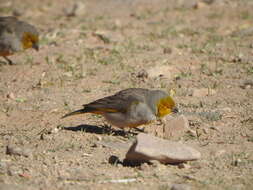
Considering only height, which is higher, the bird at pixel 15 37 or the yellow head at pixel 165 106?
the bird at pixel 15 37

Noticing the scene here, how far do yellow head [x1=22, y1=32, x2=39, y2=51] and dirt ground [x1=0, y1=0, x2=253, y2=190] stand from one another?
175 mm

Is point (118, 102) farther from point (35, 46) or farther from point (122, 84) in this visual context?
point (35, 46)

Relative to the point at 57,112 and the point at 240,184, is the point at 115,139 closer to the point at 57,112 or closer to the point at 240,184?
the point at 57,112

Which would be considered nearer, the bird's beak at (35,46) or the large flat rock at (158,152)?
the large flat rock at (158,152)

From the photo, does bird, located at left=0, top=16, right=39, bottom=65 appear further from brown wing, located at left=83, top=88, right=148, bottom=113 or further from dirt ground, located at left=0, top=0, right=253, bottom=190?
brown wing, located at left=83, top=88, right=148, bottom=113

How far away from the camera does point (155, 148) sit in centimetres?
650

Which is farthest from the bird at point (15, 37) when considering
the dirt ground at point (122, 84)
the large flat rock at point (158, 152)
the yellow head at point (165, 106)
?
the large flat rock at point (158, 152)

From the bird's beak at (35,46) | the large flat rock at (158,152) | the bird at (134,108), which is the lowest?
the large flat rock at (158,152)

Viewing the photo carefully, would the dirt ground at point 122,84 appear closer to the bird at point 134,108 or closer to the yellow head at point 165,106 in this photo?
the bird at point 134,108

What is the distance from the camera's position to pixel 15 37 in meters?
12.6

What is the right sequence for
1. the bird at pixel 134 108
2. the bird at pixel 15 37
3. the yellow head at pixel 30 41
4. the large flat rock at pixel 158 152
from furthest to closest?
the yellow head at pixel 30 41 → the bird at pixel 15 37 → the bird at pixel 134 108 → the large flat rock at pixel 158 152

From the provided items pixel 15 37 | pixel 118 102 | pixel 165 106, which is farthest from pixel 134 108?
pixel 15 37

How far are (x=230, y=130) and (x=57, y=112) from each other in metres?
2.49

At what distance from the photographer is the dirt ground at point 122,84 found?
6.47 meters
